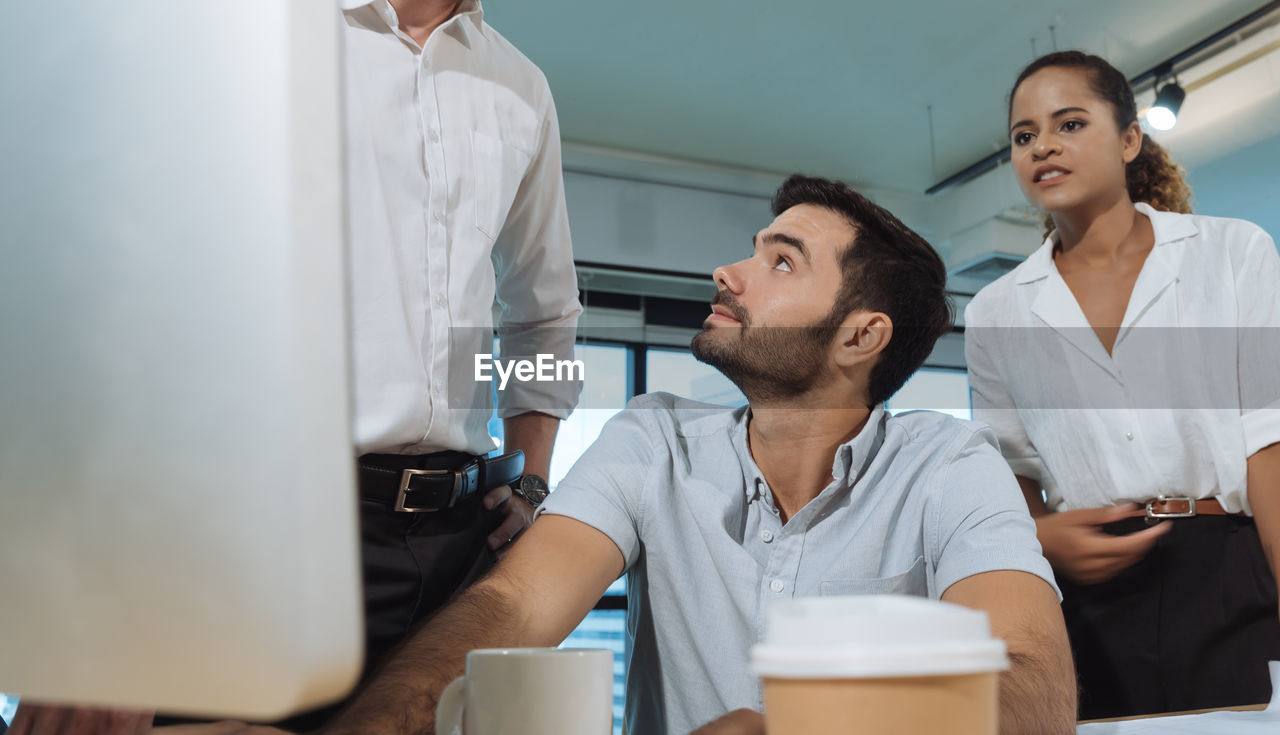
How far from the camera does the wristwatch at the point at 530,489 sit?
56.9 inches

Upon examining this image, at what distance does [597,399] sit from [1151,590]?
481cm

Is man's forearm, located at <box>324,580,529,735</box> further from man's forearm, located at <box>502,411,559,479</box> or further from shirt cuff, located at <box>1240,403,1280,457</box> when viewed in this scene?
shirt cuff, located at <box>1240,403,1280,457</box>

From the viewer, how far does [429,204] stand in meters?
1.26

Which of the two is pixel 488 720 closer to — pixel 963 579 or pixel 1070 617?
pixel 963 579

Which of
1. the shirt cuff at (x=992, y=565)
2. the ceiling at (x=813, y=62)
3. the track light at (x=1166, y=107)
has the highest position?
the ceiling at (x=813, y=62)

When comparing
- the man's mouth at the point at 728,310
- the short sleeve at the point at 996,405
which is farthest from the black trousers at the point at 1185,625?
the man's mouth at the point at 728,310

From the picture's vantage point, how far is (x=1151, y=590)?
1496 millimetres

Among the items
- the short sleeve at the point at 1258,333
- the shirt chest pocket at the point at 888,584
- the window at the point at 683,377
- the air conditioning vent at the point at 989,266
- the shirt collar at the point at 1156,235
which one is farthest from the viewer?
the window at the point at 683,377

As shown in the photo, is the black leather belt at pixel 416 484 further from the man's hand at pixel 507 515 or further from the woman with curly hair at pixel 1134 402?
the woman with curly hair at pixel 1134 402

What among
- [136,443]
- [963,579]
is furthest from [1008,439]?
[136,443]

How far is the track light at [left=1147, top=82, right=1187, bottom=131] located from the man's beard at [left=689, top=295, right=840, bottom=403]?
3398 mm

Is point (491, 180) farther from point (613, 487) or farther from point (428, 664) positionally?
point (428, 664)

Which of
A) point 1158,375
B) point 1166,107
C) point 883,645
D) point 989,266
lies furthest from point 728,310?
point 989,266

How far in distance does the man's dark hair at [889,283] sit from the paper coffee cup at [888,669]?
4.09ft
